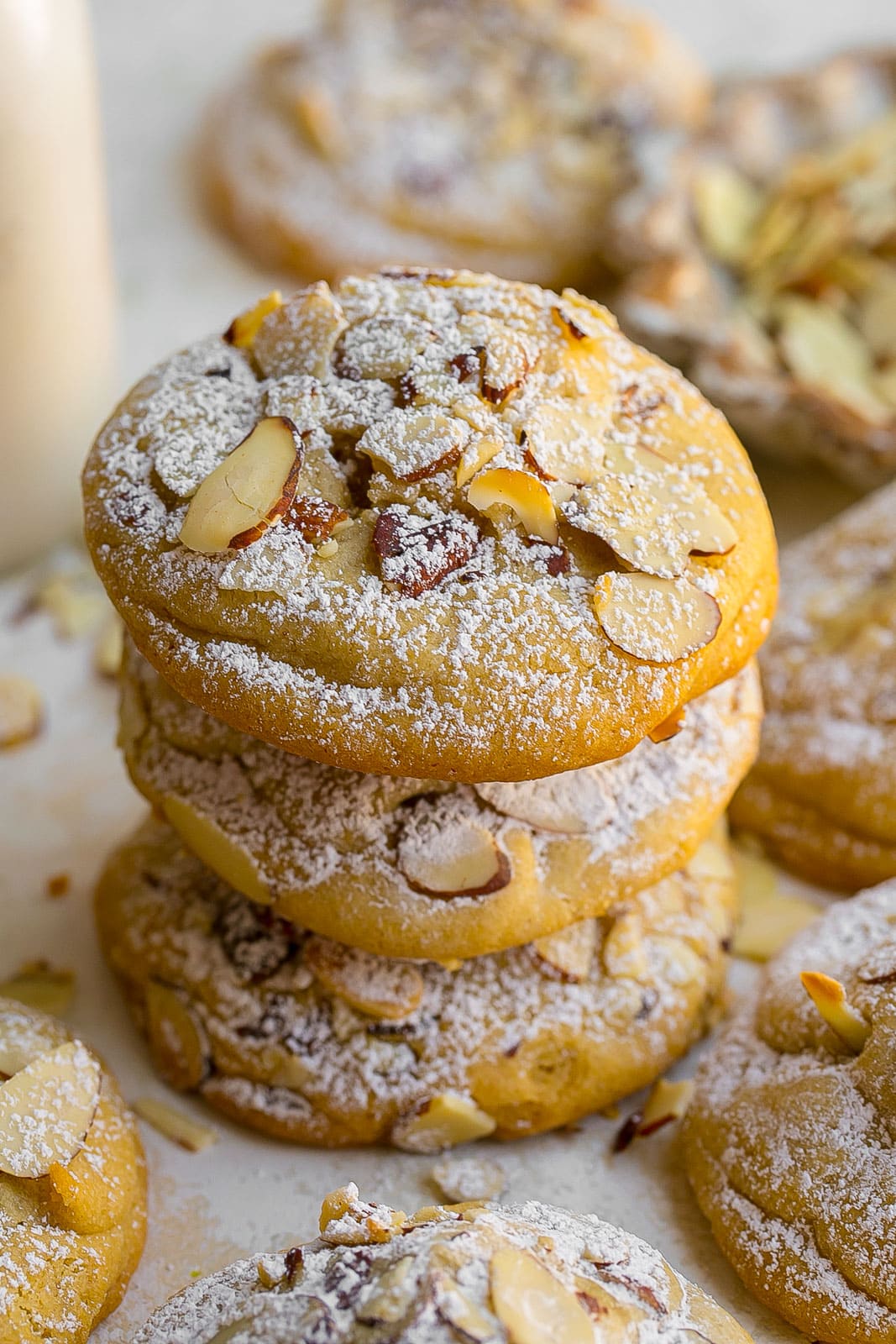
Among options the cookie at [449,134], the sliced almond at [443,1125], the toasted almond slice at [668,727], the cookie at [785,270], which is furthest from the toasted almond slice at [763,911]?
the cookie at [449,134]

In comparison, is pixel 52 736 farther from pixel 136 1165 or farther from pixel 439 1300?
pixel 439 1300

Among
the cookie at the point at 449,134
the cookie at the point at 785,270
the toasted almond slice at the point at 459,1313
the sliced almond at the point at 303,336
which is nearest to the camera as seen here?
the toasted almond slice at the point at 459,1313

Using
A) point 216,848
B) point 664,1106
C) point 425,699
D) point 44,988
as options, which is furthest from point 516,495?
point 44,988

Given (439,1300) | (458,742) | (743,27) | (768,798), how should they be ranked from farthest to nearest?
(743,27), (768,798), (458,742), (439,1300)

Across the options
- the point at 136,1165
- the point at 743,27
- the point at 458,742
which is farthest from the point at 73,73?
the point at 743,27

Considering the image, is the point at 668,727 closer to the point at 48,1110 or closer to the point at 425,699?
the point at 425,699

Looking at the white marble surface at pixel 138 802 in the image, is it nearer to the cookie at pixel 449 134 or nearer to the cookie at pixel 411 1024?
the cookie at pixel 411 1024

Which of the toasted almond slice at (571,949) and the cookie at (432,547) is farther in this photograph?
the toasted almond slice at (571,949)
